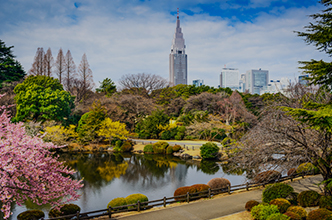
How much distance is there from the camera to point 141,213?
40.9ft

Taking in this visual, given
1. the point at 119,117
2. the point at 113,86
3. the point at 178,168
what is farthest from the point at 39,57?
the point at 178,168

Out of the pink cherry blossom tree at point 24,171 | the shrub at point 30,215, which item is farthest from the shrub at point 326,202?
the shrub at point 30,215

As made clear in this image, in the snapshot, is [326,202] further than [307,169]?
No

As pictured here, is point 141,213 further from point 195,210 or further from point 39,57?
point 39,57

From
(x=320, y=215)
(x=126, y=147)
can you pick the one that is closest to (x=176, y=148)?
(x=126, y=147)

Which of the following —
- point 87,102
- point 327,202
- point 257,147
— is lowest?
point 327,202

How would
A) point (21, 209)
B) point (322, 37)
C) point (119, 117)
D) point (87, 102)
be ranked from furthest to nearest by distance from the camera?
point (87, 102) → point (119, 117) → point (21, 209) → point (322, 37)

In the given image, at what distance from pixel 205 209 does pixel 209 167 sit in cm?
1423

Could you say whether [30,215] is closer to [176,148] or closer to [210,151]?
[210,151]

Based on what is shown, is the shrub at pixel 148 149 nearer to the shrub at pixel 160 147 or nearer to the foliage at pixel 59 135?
the shrub at pixel 160 147

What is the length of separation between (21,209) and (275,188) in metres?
14.9

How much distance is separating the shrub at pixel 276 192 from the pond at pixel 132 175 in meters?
5.54

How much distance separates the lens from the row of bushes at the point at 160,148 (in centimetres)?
3484

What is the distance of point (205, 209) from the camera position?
42.1 ft
